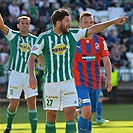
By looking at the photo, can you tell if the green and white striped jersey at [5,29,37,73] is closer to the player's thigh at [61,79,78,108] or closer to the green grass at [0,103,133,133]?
the green grass at [0,103,133,133]

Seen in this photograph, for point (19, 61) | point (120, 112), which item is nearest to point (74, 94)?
point (19, 61)

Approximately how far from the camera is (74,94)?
9719mm

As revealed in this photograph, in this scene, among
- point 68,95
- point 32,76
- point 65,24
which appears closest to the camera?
point 32,76

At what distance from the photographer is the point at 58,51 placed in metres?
9.62

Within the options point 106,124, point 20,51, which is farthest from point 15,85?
point 106,124

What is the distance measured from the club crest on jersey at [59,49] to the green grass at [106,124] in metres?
4.06

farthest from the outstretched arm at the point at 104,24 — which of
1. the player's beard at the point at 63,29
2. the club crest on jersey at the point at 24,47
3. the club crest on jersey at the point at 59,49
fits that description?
the club crest on jersey at the point at 24,47

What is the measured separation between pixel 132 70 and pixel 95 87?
13.3 metres

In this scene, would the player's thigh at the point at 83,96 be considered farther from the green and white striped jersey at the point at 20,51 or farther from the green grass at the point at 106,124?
the green grass at the point at 106,124

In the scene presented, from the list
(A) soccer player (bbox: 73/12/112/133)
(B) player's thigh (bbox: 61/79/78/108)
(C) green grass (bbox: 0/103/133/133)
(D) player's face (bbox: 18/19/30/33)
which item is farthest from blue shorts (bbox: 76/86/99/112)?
(C) green grass (bbox: 0/103/133/133)

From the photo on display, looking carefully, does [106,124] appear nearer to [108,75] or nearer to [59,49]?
[108,75]

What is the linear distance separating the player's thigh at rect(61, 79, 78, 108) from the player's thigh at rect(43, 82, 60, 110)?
0.27 feet

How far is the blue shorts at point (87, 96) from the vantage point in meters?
10.6

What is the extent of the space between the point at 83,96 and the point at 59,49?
140 cm
